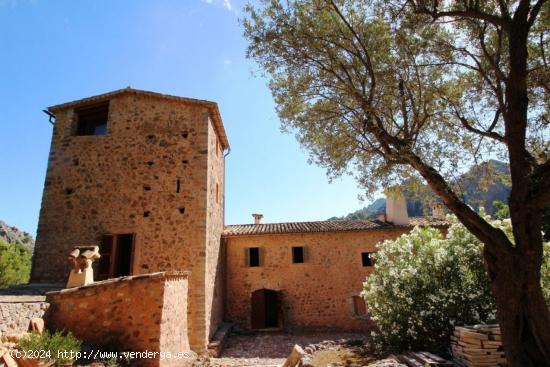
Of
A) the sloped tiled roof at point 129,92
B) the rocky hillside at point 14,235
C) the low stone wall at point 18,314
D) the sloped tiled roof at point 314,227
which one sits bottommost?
the low stone wall at point 18,314

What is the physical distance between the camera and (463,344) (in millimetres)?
6387

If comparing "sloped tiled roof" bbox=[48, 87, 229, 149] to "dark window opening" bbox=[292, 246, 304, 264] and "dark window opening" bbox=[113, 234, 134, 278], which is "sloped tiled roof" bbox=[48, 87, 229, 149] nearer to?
"dark window opening" bbox=[113, 234, 134, 278]

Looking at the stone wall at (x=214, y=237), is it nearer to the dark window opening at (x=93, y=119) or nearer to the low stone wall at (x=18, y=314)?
the dark window opening at (x=93, y=119)

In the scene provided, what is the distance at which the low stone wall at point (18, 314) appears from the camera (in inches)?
216

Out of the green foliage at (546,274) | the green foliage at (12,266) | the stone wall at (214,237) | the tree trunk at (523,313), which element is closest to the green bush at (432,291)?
the green foliage at (546,274)

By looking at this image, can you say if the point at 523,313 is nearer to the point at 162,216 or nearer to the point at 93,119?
the point at 162,216

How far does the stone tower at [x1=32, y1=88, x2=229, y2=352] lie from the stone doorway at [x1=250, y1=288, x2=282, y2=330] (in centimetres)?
636

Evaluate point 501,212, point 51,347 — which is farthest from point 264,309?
point 501,212

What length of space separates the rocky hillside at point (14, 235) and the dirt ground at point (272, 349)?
45.7 m

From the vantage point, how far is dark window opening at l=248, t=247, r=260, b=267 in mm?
14930

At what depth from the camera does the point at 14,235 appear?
4559 centimetres

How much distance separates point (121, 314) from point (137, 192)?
533 centimetres

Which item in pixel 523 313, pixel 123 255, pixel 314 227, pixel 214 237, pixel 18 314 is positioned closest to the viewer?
pixel 523 313

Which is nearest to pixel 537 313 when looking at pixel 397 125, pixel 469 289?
pixel 469 289
